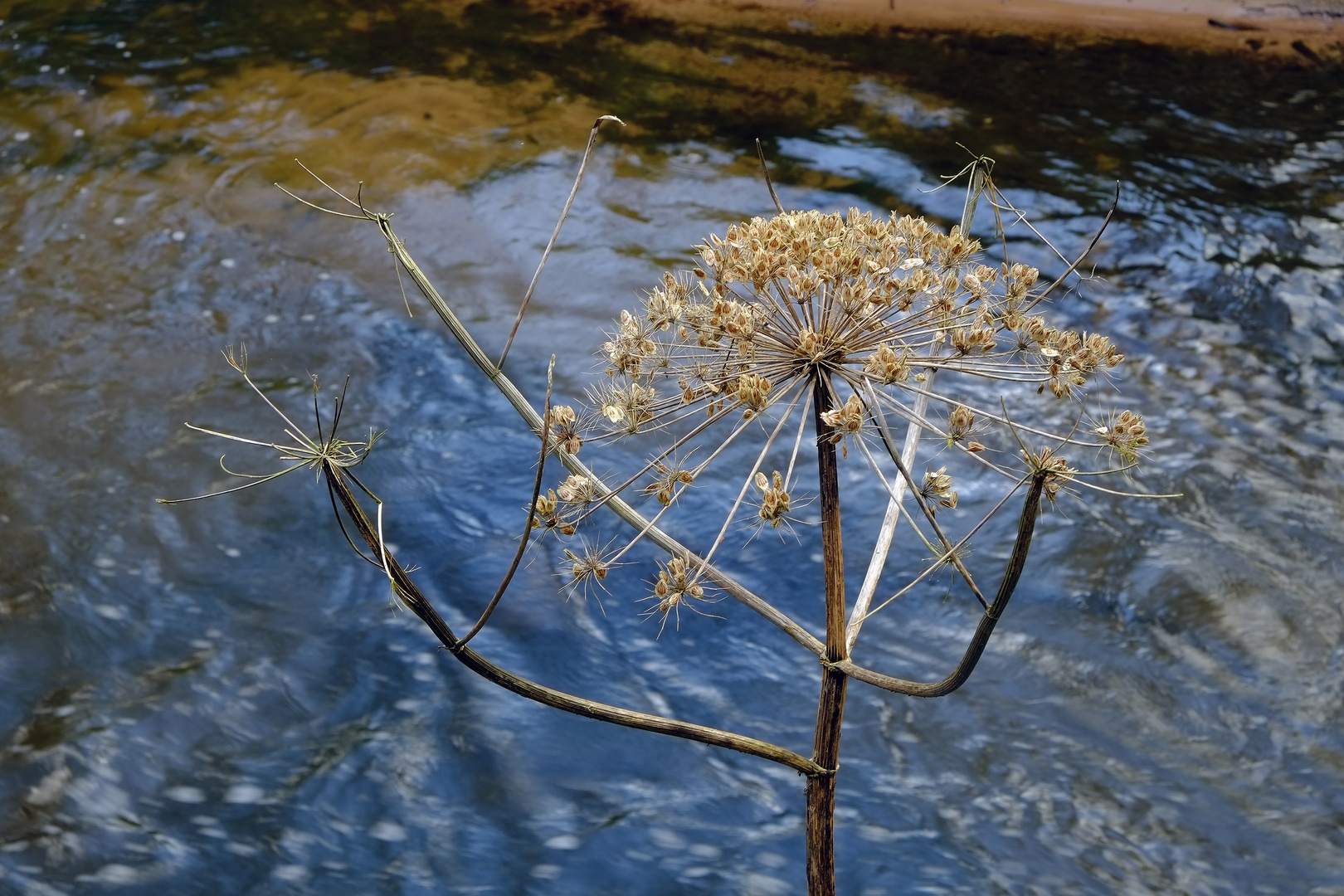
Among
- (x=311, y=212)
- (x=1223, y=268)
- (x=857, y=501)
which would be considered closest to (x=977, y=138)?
(x=1223, y=268)

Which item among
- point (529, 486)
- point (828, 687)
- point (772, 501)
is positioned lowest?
point (529, 486)

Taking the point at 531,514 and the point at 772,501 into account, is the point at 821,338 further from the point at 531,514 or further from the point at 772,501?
the point at 531,514

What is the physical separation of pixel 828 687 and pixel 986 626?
334 mm

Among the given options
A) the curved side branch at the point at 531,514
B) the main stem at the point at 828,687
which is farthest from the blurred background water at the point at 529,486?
the curved side branch at the point at 531,514

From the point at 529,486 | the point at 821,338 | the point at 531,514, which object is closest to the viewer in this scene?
the point at 531,514

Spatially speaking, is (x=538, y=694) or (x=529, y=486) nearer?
(x=538, y=694)

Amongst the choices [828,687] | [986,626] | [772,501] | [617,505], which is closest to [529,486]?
[617,505]

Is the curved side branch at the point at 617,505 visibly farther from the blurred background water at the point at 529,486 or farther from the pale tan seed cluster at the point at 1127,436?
the blurred background water at the point at 529,486

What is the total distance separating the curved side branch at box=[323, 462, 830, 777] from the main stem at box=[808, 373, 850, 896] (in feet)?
0.15

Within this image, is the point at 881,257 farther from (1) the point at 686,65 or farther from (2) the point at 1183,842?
(1) the point at 686,65

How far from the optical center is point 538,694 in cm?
176

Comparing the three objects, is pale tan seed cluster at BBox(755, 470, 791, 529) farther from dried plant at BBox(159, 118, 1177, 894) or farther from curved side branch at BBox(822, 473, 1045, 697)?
curved side branch at BBox(822, 473, 1045, 697)

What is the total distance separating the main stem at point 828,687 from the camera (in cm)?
181

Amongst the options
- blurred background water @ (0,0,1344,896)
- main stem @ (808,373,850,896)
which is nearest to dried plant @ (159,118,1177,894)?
main stem @ (808,373,850,896)
